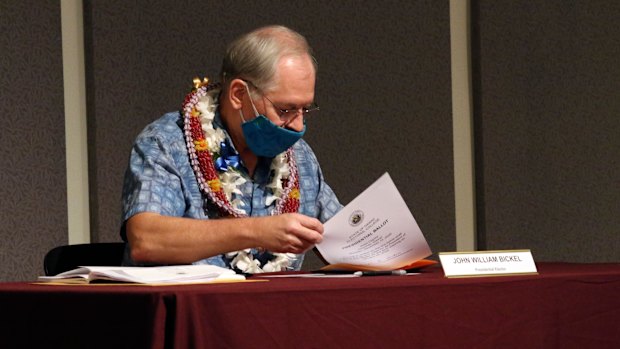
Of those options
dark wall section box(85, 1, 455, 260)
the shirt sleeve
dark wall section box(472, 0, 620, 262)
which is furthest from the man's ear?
dark wall section box(472, 0, 620, 262)

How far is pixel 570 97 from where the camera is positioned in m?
4.04

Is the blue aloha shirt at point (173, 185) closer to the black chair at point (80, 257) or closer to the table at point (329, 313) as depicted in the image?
the black chair at point (80, 257)

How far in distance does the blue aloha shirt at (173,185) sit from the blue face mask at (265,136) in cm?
7

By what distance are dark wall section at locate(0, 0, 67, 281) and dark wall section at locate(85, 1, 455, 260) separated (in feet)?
0.40

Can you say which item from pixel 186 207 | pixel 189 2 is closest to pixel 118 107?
pixel 189 2

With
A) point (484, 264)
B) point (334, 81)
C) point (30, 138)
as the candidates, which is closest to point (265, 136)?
point (484, 264)

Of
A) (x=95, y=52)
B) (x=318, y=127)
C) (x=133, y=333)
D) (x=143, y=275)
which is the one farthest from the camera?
(x=318, y=127)

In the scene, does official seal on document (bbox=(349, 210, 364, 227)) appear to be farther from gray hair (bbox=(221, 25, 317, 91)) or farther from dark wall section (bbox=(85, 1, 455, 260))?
dark wall section (bbox=(85, 1, 455, 260))

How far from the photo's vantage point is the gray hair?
91.2 inches

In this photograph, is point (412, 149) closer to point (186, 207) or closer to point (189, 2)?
point (189, 2)

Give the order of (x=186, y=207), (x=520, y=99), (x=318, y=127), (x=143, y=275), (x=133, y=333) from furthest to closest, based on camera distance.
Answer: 1. (x=520, y=99)
2. (x=318, y=127)
3. (x=186, y=207)
4. (x=143, y=275)
5. (x=133, y=333)

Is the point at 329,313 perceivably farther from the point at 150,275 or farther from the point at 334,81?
the point at 334,81

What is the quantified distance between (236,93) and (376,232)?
645 millimetres

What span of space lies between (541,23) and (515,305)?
2577 millimetres
